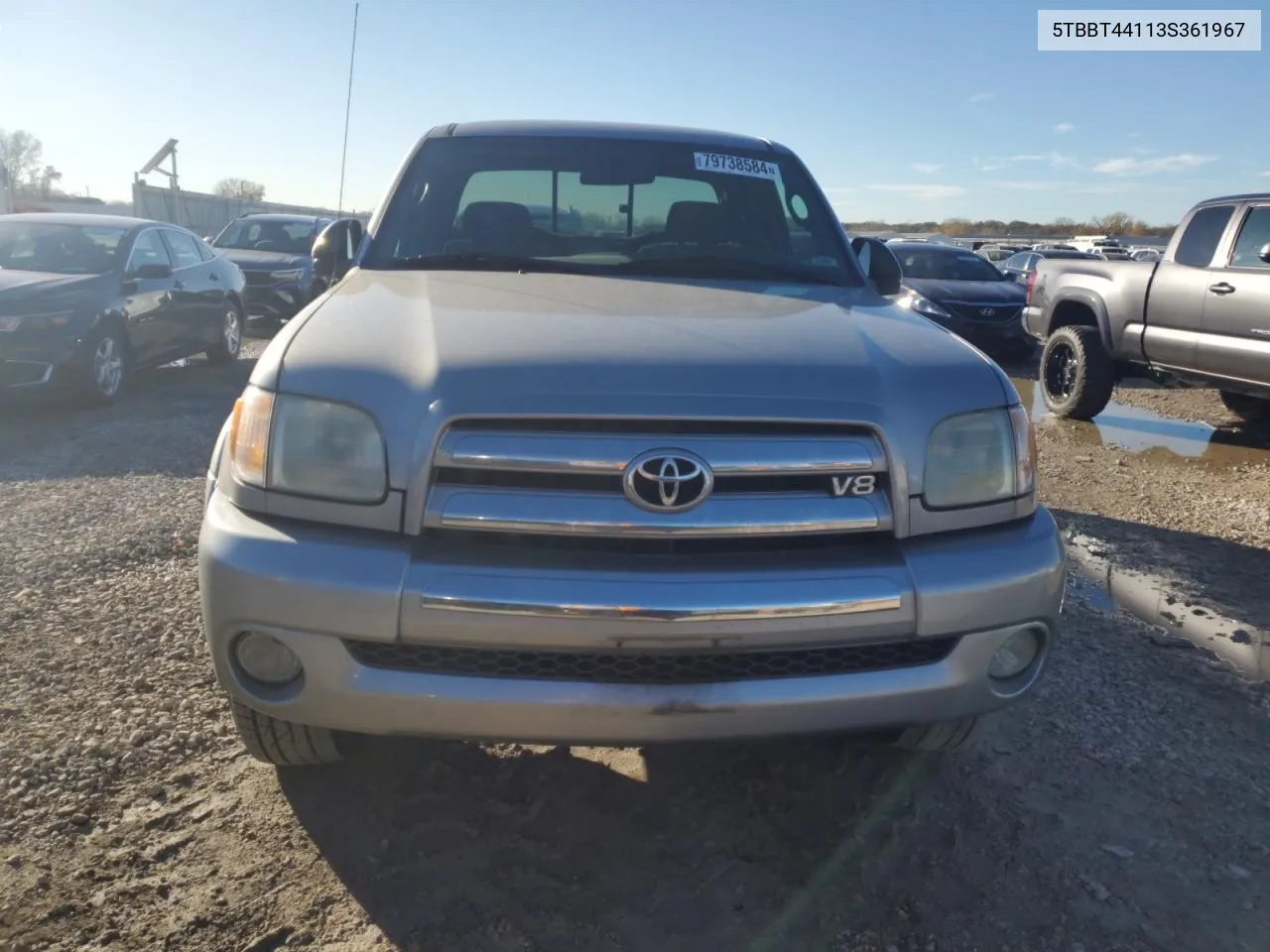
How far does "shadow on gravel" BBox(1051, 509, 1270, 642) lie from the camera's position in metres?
4.44

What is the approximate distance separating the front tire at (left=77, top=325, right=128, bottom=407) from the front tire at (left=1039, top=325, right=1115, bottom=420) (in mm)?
7934

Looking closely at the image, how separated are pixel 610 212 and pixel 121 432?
507 cm

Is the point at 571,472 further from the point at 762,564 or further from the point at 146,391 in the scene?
the point at 146,391

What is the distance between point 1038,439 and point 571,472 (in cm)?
657

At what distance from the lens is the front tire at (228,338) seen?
10344 mm

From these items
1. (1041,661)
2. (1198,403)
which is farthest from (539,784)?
(1198,403)

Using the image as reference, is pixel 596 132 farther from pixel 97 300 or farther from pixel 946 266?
pixel 946 266

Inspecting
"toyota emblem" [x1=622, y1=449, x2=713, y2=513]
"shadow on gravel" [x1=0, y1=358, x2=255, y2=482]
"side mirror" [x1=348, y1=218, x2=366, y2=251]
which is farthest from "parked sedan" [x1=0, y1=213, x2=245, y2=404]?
"toyota emblem" [x1=622, y1=449, x2=713, y2=513]

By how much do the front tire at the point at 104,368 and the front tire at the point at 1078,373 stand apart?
793 cm

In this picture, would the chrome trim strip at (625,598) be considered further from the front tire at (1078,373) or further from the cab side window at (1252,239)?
the front tire at (1078,373)

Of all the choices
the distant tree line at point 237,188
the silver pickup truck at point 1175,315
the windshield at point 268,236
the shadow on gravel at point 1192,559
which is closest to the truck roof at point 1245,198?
the silver pickup truck at point 1175,315

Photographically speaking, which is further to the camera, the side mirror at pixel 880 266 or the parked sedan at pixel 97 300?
the parked sedan at pixel 97 300

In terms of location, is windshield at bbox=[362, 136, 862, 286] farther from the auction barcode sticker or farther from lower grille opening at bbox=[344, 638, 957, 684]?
lower grille opening at bbox=[344, 638, 957, 684]

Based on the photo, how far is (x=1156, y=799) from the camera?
2.79m
